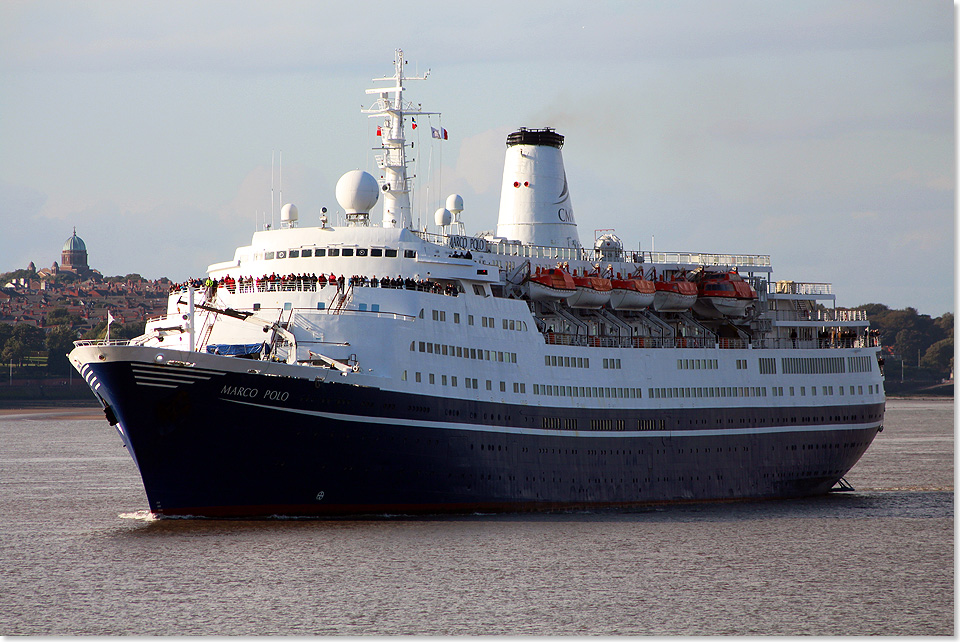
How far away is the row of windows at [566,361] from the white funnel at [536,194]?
986cm

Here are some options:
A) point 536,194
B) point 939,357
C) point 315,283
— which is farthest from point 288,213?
point 939,357

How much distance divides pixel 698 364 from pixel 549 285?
8.79 metres

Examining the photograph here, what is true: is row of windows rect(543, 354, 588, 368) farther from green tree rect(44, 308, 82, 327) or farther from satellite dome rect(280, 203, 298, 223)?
green tree rect(44, 308, 82, 327)

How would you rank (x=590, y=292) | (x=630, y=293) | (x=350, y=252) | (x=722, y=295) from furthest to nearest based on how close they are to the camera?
(x=722, y=295)
(x=630, y=293)
(x=590, y=292)
(x=350, y=252)

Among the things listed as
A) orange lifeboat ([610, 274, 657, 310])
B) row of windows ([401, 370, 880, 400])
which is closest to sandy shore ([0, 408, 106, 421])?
orange lifeboat ([610, 274, 657, 310])

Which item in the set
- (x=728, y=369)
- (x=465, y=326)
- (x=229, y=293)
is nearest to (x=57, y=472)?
(x=229, y=293)

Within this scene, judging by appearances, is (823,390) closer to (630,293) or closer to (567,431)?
(630,293)

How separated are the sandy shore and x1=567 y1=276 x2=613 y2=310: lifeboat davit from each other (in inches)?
4465

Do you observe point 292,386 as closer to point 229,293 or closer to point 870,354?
point 229,293

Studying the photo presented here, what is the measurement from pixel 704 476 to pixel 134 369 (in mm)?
26550

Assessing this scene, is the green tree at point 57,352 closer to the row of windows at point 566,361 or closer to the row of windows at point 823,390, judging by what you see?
the row of windows at point 823,390

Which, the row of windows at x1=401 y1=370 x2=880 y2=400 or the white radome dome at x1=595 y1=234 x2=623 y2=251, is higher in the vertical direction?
the white radome dome at x1=595 y1=234 x2=623 y2=251

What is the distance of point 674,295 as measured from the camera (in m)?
55.6

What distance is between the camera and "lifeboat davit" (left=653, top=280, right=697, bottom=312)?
55.3 meters
